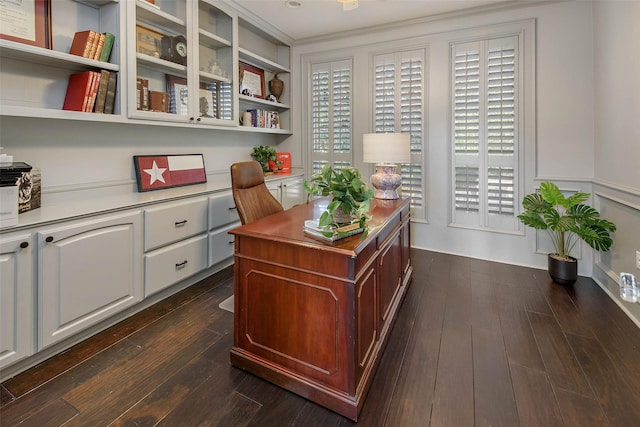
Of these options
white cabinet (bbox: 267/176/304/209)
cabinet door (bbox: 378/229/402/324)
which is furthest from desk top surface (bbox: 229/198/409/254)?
white cabinet (bbox: 267/176/304/209)

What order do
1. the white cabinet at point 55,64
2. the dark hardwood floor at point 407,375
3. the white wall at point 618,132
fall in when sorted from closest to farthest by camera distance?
the dark hardwood floor at point 407,375, the white cabinet at point 55,64, the white wall at point 618,132

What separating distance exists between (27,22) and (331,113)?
2.99m

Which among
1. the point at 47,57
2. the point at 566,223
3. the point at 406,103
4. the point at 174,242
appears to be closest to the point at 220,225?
the point at 174,242

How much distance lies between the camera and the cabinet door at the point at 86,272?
1.75 m

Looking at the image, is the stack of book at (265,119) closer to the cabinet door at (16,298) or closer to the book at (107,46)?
the book at (107,46)

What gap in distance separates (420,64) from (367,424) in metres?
3.57

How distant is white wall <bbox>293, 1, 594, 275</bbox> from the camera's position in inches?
119

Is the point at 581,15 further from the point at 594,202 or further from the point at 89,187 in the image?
the point at 89,187

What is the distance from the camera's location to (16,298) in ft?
5.34

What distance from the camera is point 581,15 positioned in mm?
2979

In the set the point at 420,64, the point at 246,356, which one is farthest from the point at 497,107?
the point at 246,356

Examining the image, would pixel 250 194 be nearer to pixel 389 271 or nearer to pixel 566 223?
pixel 389 271

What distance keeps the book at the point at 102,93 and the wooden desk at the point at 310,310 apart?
4.63 feet

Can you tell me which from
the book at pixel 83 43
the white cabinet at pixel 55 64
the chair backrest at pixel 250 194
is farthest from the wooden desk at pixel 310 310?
the book at pixel 83 43
